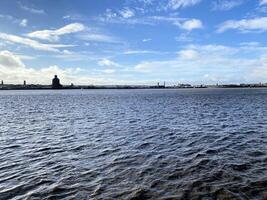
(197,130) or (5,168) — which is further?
(197,130)

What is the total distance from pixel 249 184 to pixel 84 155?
11403 millimetres

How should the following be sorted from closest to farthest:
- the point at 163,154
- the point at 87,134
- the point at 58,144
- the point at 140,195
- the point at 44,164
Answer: the point at 140,195 < the point at 44,164 < the point at 163,154 < the point at 58,144 < the point at 87,134

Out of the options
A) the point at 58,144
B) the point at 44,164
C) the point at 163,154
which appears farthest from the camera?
the point at 58,144

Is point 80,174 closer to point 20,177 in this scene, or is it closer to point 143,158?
point 20,177

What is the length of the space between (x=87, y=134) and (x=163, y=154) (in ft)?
39.7

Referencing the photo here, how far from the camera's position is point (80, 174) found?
16141mm

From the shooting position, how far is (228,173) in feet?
51.4

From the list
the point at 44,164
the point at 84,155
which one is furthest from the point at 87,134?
the point at 44,164

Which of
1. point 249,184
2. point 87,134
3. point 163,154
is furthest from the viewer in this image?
point 87,134

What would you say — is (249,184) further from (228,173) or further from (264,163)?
(264,163)

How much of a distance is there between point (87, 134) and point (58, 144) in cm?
555

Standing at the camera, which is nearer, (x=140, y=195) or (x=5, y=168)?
(x=140, y=195)

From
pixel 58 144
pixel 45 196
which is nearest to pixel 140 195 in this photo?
pixel 45 196

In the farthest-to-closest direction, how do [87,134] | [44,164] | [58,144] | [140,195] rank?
[87,134] → [58,144] → [44,164] → [140,195]
